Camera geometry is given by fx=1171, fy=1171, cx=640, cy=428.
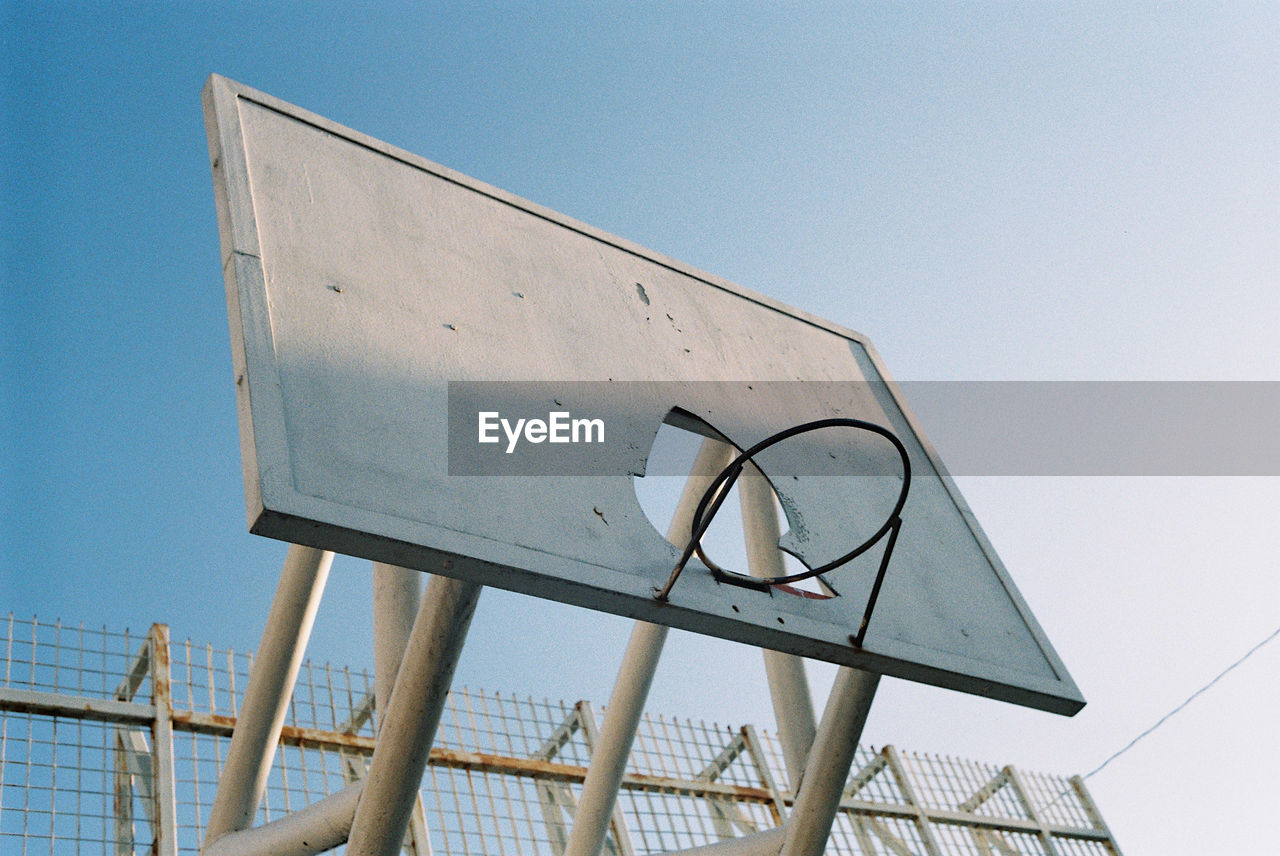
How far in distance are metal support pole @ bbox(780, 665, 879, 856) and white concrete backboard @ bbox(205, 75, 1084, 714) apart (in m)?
0.41

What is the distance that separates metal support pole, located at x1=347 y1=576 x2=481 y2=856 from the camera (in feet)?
7.75

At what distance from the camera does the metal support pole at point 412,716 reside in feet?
7.75

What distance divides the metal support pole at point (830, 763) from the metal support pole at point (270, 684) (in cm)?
139

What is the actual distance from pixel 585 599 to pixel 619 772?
6.06 ft

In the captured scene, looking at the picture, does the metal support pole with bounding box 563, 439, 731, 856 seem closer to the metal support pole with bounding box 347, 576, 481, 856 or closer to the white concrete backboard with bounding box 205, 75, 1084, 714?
the white concrete backboard with bounding box 205, 75, 1084, 714

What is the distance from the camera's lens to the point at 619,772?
3.70 m

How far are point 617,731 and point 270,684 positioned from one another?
1099mm

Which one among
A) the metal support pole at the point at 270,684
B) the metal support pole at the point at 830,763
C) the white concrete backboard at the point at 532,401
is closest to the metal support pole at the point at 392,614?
the metal support pole at the point at 270,684

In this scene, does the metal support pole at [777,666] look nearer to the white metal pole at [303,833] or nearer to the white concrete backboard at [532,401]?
the white concrete backboard at [532,401]

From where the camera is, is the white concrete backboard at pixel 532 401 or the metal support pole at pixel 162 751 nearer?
the white concrete backboard at pixel 532 401

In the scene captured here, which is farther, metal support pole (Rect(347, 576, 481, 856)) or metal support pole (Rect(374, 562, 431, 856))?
metal support pole (Rect(374, 562, 431, 856))

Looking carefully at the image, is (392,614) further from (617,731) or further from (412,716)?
(617,731)

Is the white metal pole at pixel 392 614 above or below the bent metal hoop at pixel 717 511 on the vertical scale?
above

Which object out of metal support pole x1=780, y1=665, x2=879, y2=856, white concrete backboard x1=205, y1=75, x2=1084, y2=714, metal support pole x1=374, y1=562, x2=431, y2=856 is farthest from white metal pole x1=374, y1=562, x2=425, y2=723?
metal support pole x1=780, y1=665, x2=879, y2=856
